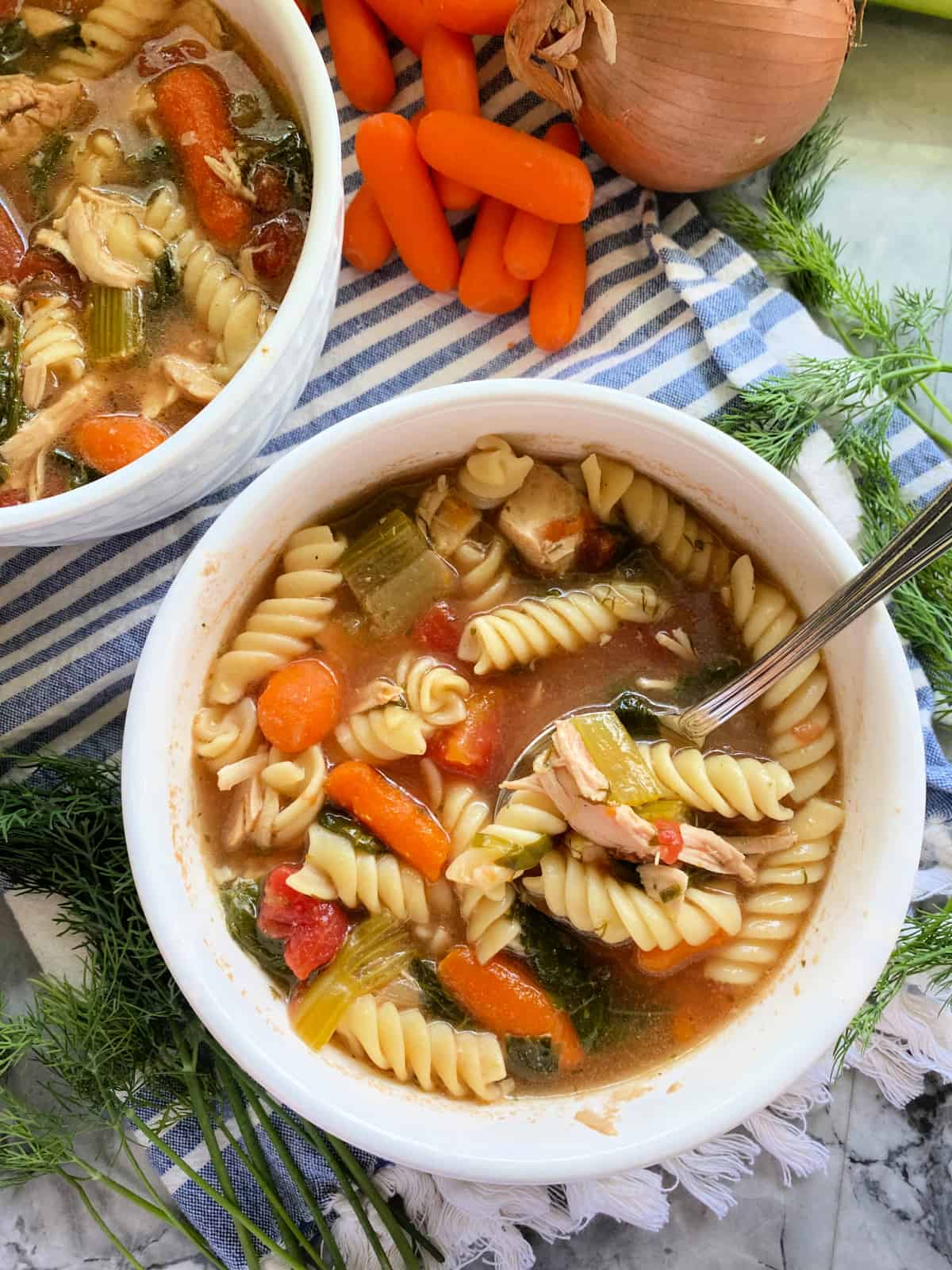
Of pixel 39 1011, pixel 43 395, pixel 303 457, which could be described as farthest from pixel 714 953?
pixel 43 395

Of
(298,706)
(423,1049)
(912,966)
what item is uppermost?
(298,706)

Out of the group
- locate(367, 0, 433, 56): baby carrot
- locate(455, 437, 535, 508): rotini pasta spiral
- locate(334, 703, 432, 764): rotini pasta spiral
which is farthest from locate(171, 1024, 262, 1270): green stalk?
locate(367, 0, 433, 56): baby carrot

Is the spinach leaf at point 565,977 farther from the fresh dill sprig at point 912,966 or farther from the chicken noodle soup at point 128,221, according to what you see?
the chicken noodle soup at point 128,221

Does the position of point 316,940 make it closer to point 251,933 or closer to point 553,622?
point 251,933

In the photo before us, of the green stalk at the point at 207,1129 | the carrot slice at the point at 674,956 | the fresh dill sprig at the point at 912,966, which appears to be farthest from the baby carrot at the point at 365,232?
the fresh dill sprig at the point at 912,966

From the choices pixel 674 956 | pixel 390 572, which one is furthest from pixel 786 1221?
pixel 390 572

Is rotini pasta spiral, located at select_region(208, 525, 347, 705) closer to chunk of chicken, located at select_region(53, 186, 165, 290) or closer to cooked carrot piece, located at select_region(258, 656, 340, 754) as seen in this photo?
cooked carrot piece, located at select_region(258, 656, 340, 754)

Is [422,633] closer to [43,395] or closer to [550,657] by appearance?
[550,657]
